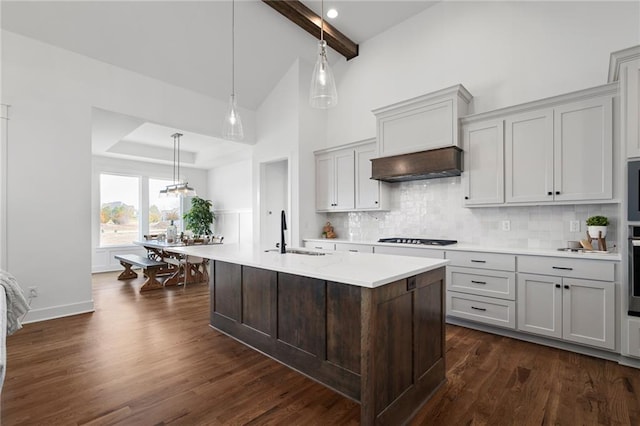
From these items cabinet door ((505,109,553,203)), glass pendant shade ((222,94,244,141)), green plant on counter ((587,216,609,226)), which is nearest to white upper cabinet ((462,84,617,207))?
cabinet door ((505,109,553,203))

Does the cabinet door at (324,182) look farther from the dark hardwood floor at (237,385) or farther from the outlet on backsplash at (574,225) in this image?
the outlet on backsplash at (574,225)

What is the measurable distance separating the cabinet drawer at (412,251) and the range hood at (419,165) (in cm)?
93

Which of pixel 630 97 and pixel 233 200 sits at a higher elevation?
pixel 630 97

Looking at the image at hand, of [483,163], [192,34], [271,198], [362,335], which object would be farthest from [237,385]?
[192,34]

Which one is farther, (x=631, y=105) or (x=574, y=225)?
(x=574, y=225)

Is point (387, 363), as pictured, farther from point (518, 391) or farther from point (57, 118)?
point (57, 118)

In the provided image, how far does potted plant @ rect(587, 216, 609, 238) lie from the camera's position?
280 centimetres

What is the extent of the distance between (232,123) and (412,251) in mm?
2514

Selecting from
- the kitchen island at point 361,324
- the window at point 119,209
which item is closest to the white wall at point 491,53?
the kitchen island at point 361,324

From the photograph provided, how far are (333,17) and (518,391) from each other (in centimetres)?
485

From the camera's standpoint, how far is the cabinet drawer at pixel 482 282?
10.0ft

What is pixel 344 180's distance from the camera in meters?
4.90

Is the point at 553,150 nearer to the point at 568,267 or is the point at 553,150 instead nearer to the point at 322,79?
the point at 568,267

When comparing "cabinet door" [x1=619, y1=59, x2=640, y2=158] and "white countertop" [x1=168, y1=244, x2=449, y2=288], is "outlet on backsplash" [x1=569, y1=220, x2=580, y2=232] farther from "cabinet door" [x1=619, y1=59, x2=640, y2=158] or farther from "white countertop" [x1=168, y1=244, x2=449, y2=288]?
"white countertop" [x1=168, y1=244, x2=449, y2=288]
